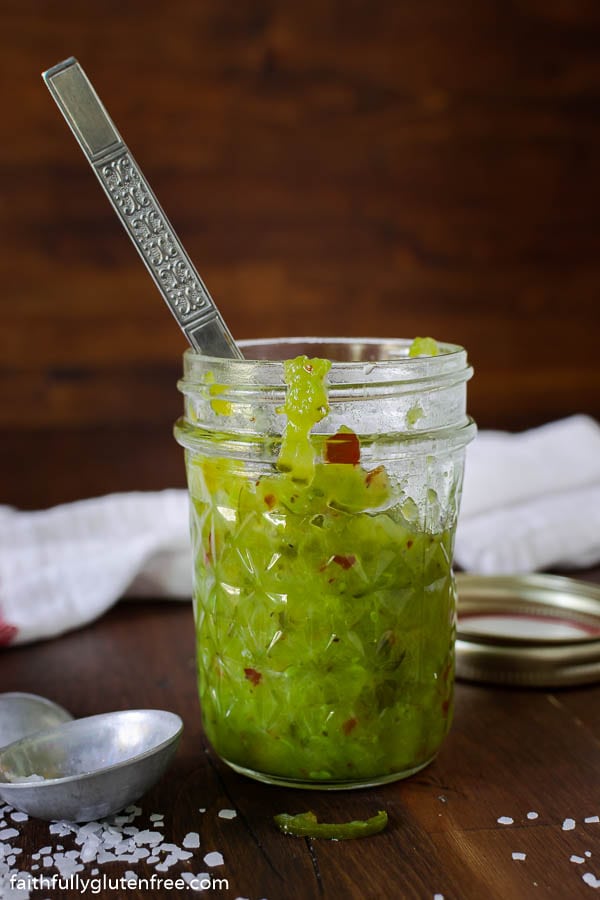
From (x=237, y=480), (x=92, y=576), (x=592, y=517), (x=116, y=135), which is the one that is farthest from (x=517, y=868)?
(x=592, y=517)

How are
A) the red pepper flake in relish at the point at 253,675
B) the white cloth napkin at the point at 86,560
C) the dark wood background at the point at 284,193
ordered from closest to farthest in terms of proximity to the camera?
1. the red pepper flake in relish at the point at 253,675
2. the white cloth napkin at the point at 86,560
3. the dark wood background at the point at 284,193

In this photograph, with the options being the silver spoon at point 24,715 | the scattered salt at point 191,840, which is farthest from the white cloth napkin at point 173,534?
the scattered salt at point 191,840

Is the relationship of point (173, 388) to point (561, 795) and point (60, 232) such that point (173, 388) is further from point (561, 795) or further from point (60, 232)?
point (561, 795)

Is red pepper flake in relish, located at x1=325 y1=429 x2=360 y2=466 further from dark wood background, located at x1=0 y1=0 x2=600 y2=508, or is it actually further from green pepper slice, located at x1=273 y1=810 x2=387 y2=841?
dark wood background, located at x1=0 y1=0 x2=600 y2=508

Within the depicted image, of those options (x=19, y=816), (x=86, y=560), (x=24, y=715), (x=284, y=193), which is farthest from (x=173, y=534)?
(x=284, y=193)

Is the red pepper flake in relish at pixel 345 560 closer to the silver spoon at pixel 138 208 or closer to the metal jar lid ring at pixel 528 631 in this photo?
the silver spoon at pixel 138 208
